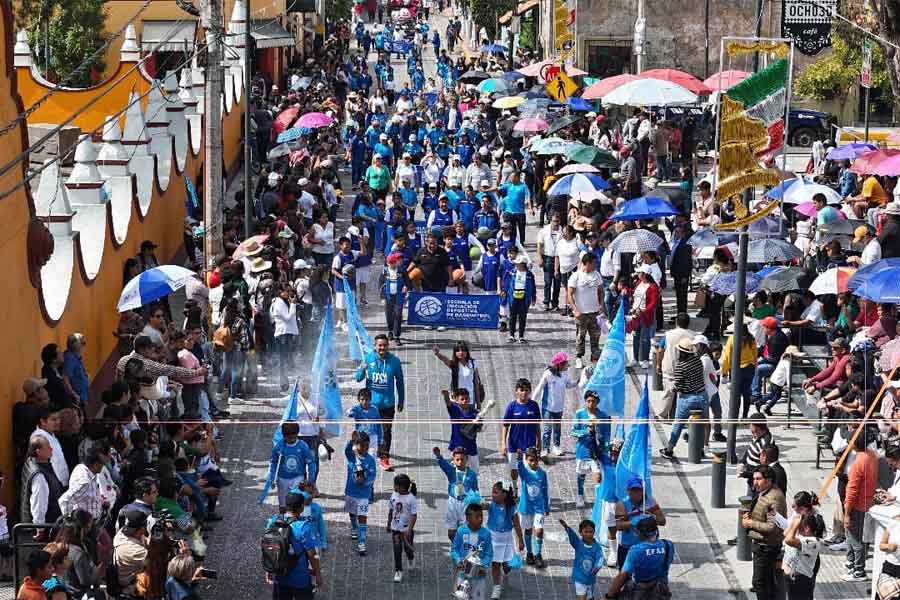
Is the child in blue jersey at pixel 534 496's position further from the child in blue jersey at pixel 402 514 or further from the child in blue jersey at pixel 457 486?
the child in blue jersey at pixel 402 514

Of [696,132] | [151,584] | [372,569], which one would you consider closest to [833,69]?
[696,132]

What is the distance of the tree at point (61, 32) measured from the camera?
135 feet

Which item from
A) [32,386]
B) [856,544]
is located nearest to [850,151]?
[856,544]

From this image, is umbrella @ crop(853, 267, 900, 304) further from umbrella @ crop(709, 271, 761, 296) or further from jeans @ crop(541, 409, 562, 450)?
Answer: jeans @ crop(541, 409, 562, 450)

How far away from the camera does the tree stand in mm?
41281

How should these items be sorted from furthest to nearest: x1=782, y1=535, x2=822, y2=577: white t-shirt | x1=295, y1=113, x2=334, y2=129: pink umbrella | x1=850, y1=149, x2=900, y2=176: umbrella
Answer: x1=295, y1=113, x2=334, y2=129: pink umbrella < x1=850, y1=149, x2=900, y2=176: umbrella < x1=782, y1=535, x2=822, y2=577: white t-shirt

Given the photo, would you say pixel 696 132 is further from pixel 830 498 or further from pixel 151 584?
pixel 151 584

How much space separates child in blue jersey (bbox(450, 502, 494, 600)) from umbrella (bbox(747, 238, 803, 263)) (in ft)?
30.4

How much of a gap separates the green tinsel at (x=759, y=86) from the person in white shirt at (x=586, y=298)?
6012 millimetres

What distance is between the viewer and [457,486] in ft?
52.1

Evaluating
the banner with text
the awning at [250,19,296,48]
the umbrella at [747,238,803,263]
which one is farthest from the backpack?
the awning at [250,19,296,48]

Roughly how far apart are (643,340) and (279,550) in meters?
10.0

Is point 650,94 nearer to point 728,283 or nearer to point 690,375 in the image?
point 728,283

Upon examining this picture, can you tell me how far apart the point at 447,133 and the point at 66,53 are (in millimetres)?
→ 9457
